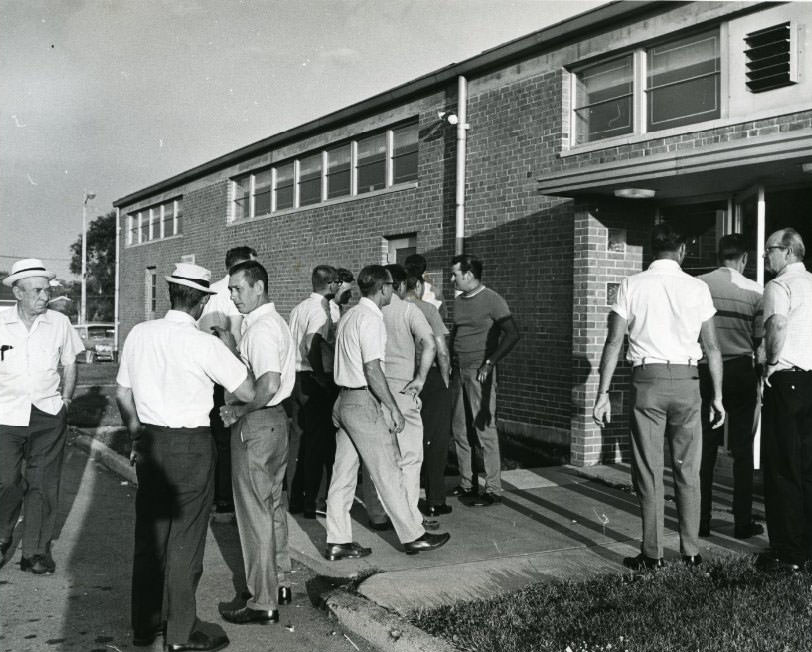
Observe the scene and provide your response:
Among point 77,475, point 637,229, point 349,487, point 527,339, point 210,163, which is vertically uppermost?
point 210,163

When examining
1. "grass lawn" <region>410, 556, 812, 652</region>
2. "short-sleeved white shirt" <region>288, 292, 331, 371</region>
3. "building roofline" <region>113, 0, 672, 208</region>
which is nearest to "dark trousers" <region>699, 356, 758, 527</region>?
"grass lawn" <region>410, 556, 812, 652</region>

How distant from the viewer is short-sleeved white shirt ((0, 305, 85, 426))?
586cm

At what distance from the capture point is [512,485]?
834 cm

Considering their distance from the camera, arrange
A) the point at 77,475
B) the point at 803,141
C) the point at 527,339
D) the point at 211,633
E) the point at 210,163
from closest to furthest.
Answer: the point at 211,633 < the point at 803,141 < the point at 77,475 < the point at 527,339 < the point at 210,163

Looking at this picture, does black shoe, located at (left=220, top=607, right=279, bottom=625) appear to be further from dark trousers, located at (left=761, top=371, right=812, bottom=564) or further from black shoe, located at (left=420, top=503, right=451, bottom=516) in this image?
dark trousers, located at (left=761, top=371, right=812, bottom=564)

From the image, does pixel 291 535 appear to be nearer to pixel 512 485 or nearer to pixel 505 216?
pixel 512 485

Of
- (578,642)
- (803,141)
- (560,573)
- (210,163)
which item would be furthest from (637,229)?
(210,163)

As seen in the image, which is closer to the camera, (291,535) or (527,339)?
(291,535)

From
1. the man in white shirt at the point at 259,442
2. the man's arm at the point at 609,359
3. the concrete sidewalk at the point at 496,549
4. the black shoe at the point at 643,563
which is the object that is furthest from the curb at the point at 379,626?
the man's arm at the point at 609,359

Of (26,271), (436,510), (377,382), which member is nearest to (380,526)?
(436,510)

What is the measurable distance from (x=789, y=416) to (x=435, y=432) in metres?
2.78

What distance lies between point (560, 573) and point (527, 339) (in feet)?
18.8

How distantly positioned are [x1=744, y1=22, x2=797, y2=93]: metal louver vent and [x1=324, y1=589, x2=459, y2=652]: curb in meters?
6.56

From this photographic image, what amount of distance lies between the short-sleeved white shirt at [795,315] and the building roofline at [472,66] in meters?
4.99
